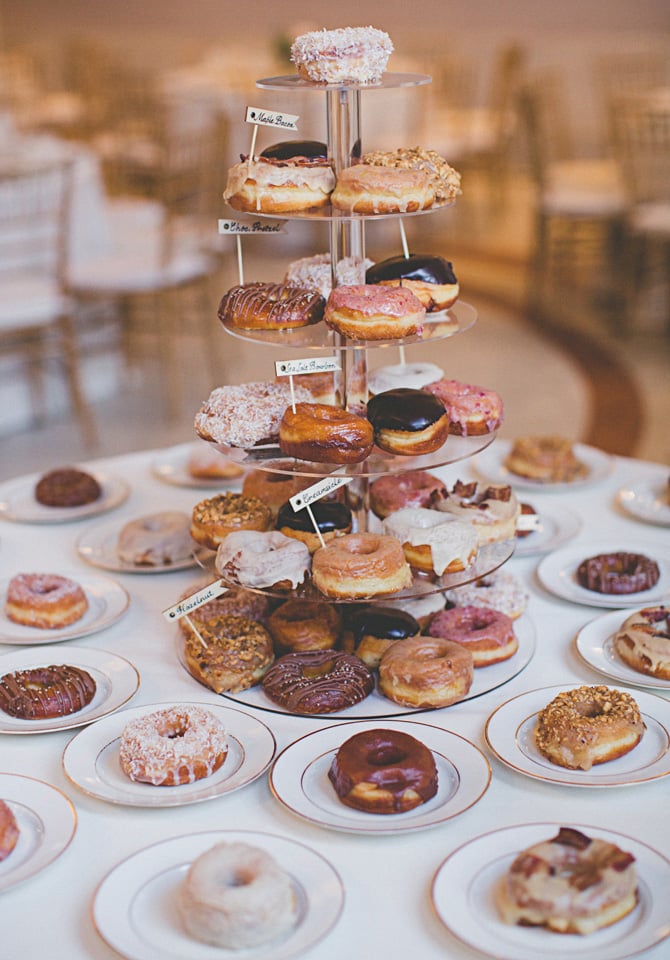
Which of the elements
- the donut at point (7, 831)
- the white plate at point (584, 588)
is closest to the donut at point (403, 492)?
the white plate at point (584, 588)

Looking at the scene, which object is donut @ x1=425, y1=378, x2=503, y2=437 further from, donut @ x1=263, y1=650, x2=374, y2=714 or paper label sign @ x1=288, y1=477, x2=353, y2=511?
donut @ x1=263, y1=650, x2=374, y2=714

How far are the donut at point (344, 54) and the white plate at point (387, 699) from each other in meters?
0.87

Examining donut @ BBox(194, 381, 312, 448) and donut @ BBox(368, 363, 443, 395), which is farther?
donut @ BBox(368, 363, 443, 395)

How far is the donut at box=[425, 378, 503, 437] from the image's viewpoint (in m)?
1.83

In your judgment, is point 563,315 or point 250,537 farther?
point 563,315

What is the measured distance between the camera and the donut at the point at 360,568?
1.63 metres

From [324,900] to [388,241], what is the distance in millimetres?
6358

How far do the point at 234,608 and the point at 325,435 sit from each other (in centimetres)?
36

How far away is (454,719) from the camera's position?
1.60 m

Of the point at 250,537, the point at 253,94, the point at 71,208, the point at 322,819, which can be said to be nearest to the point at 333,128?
Answer: the point at 250,537

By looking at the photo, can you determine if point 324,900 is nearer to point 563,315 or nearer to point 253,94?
point 563,315

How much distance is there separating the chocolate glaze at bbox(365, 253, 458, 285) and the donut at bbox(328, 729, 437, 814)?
2.38 ft

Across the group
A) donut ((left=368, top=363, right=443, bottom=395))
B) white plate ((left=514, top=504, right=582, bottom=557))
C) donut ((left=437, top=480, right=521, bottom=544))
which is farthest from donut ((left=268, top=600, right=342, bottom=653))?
white plate ((left=514, top=504, right=582, bottom=557))

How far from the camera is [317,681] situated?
1638mm
